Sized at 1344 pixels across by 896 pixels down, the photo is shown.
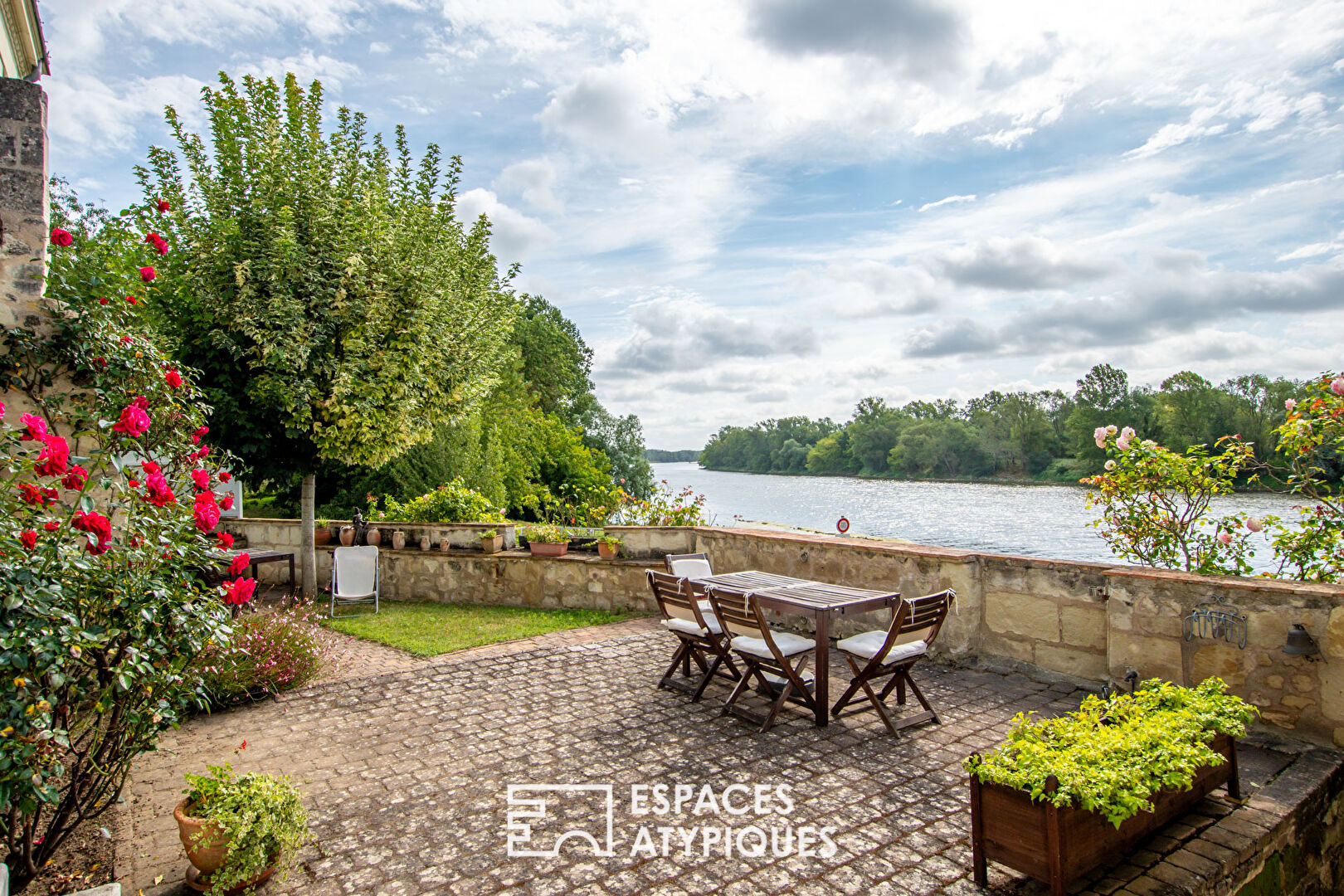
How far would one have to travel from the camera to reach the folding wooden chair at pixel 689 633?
4.49m

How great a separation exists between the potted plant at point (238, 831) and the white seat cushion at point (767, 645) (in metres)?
2.49

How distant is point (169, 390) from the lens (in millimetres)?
3799

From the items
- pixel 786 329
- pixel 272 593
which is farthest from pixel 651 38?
pixel 786 329

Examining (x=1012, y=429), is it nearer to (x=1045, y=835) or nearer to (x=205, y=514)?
(x=1045, y=835)

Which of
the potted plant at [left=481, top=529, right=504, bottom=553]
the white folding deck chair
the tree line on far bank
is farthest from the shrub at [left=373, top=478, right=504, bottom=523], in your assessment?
the tree line on far bank

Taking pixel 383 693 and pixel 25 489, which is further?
pixel 383 693

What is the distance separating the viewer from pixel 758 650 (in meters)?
4.25

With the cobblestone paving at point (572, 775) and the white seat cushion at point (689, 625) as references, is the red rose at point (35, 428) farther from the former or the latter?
the white seat cushion at point (689, 625)

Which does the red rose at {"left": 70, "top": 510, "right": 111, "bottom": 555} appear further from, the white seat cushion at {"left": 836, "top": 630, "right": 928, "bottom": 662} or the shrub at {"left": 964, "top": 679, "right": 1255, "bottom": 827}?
the white seat cushion at {"left": 836, "top": 630, "right": 928, "bottom": 662}

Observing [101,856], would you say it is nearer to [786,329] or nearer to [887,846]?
[887,846]

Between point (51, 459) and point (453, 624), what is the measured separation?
16.7 ft

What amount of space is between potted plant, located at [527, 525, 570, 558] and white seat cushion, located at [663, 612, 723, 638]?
10.3ft

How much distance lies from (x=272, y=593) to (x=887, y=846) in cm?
830

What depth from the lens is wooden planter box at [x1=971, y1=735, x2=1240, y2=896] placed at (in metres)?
2.35
